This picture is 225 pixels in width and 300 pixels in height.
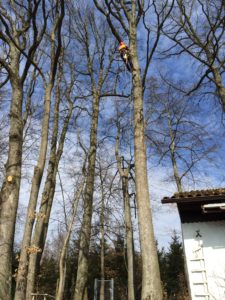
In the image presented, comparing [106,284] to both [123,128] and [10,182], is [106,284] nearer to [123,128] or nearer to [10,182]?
[123,128]

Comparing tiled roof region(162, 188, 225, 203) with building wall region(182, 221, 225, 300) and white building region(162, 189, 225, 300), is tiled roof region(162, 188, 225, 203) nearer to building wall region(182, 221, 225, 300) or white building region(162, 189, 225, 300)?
white building region(162, 189, 225, 300)

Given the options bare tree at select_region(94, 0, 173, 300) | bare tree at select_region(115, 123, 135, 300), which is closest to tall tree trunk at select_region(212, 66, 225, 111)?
bare tree at select_region(94, 0, 173, 300)

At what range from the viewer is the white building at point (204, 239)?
7512mm

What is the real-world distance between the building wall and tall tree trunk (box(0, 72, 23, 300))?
13.1 ft

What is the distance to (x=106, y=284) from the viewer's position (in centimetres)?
1927

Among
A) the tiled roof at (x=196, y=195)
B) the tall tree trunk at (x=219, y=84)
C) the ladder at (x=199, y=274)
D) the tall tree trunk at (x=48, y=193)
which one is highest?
the tall tree trunk at (x=219, y=84)

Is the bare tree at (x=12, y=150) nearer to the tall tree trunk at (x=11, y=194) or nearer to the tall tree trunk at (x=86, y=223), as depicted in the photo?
the tall tree trunk at (x=11, y=194)

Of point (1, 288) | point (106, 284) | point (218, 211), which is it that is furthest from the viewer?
point (106, 284)

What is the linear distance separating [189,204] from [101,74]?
11529 millimetres

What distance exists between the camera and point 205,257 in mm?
7746

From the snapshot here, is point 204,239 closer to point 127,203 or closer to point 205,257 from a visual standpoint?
point 205,257

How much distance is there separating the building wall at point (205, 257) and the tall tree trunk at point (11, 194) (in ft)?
13.1

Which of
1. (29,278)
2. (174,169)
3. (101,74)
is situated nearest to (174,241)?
(174,169)

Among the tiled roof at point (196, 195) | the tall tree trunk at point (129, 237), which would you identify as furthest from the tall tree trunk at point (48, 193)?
the tall tree trunk at point (129, 237)
